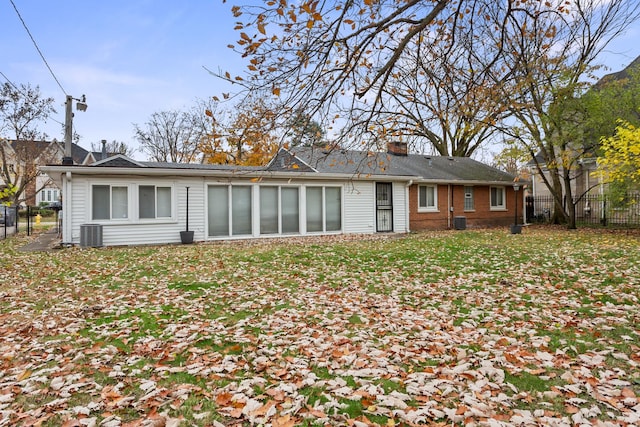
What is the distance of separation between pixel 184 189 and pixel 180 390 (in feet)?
38.1

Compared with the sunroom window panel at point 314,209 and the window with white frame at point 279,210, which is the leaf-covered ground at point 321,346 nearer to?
the window with white frame at point 279,210

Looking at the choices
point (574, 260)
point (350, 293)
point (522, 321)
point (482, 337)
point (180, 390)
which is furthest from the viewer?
point (574, 260)

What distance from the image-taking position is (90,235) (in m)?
12.1

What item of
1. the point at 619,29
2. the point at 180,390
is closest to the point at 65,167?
the point at 180,390

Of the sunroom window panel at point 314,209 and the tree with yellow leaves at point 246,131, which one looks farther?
the sunroom window panel at point 314,209

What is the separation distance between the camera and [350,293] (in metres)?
6.29

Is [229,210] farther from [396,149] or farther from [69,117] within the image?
[396,149]

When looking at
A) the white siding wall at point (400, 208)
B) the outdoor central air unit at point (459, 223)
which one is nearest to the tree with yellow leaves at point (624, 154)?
the outdoor central air unit at point (459, 223)

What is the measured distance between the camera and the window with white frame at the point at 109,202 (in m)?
12.5

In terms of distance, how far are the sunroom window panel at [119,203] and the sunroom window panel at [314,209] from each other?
683 cm

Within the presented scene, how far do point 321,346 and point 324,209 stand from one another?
12.3 metres

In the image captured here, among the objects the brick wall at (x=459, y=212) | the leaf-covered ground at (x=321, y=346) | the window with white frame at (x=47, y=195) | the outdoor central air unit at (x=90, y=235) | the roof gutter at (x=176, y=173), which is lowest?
the leaf-covered ground at (x=321, y=346)

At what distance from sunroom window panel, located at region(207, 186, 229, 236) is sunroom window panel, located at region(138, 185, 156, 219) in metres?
1.92

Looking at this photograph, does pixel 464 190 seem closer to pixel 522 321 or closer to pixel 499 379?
pixel 522 321
